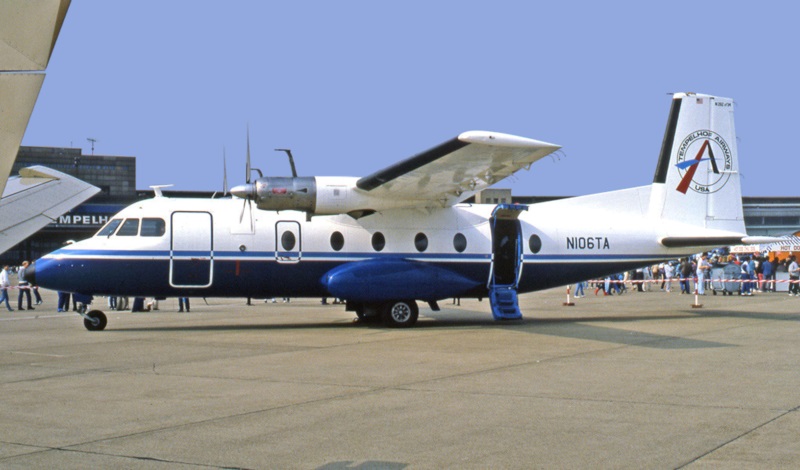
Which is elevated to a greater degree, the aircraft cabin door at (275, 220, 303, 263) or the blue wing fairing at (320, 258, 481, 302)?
the aircraft cabin door at (275, 220, 303, 263)

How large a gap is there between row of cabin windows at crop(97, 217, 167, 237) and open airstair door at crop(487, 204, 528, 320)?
23.0 ft

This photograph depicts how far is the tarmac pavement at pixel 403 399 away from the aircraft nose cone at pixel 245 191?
2711 millimetres

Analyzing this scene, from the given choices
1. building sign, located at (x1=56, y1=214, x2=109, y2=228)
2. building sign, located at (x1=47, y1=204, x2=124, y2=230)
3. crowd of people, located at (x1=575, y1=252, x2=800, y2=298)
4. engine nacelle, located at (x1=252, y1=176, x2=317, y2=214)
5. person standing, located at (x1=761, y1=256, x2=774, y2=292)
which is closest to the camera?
engine nacelle, located at (x1=252, y1=176, x2=317, y2=214)

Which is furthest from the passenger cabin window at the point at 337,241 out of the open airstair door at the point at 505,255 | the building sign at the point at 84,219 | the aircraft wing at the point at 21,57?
the building sign at the point at 84,219

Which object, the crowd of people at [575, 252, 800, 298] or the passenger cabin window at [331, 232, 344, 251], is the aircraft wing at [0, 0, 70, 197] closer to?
the passenger cabin window at [331, 232, 344, 251]

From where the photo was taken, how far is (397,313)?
1695 centimetres

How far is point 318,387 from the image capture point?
904 cm

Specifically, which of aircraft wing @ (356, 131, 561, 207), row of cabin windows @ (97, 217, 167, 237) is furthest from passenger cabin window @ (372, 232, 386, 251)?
row of cabin windows @ (97, 217, 167, 237)

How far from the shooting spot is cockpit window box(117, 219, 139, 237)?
16109 mm

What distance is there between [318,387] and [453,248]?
8.78 m

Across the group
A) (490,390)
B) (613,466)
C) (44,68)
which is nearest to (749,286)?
(490,390)

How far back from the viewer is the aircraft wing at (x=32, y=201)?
12.0 ft

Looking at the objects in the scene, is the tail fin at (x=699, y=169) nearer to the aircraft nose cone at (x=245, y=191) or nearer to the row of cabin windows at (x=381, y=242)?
the row of cabin windows at (x=381, y=242)

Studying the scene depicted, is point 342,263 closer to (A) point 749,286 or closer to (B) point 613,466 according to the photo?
(B) point 613,466
